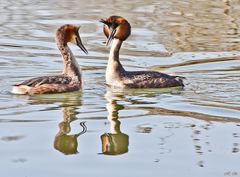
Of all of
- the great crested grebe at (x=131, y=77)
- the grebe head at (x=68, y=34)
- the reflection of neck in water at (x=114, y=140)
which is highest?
the grebe head at (x=68, y=34)

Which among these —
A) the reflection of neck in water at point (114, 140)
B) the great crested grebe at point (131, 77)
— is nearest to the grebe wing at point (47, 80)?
the great crested grebe at point (131, 77)

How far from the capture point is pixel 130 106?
1157 cm

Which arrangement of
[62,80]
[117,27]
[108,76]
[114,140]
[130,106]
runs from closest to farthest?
[114,140] → [130,106] → [62,80] → [108,76] → [117,27]

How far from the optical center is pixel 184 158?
8781 mm

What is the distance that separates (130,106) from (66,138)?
2052 mm

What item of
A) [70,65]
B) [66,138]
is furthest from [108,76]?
[66,138]

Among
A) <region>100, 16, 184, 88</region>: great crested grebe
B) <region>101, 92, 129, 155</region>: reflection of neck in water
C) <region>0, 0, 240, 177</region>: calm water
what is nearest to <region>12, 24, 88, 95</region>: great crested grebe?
<region>0, 0, 240, 177</region>: calm water

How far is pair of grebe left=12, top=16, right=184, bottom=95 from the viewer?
12.3 metres

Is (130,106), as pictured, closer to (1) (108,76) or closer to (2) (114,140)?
(1) (108,76)

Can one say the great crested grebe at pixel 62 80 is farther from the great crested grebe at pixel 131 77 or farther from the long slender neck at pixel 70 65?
the great crested grebe at pixel 131 77

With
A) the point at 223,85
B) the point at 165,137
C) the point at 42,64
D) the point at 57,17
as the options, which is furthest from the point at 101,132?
the point at 57,17

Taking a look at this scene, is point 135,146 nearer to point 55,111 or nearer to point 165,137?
point 165,137

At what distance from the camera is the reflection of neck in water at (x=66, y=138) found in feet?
30.2

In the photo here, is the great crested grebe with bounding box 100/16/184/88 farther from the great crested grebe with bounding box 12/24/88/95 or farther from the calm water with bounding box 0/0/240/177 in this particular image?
the great crested grebe with bounding box 12/24/88/95
